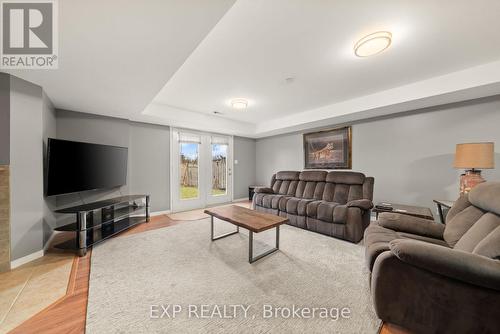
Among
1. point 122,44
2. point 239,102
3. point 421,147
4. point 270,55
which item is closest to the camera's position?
point 122,44

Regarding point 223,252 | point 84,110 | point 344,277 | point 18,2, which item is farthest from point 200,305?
point 84,110

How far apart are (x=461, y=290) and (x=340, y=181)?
2496 mm

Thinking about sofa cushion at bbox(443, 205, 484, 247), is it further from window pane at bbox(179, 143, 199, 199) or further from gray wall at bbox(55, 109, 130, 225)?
gray wall at bbox(55, 109, 130, 225)

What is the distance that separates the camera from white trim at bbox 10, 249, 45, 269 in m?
2.06

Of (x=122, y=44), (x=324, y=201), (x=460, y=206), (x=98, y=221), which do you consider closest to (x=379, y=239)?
(x=460, y=206)

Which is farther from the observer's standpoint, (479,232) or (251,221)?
(251,221)

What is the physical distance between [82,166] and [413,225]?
449 centimetres

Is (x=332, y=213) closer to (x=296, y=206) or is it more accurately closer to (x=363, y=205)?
(x=363, y=205)

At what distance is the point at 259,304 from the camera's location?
1.50 meters

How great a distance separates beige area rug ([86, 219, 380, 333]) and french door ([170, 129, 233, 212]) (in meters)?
2.13

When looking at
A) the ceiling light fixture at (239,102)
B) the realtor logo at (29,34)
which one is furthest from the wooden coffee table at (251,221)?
the realtor logo at (29,34)

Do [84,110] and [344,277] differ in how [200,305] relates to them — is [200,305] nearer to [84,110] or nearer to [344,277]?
[344,277]

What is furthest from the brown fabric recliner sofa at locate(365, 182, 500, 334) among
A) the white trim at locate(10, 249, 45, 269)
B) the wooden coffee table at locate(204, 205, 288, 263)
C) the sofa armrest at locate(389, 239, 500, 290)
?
the white trim at locate(10, 249, 45, 269)

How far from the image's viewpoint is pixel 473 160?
2.34 metres
